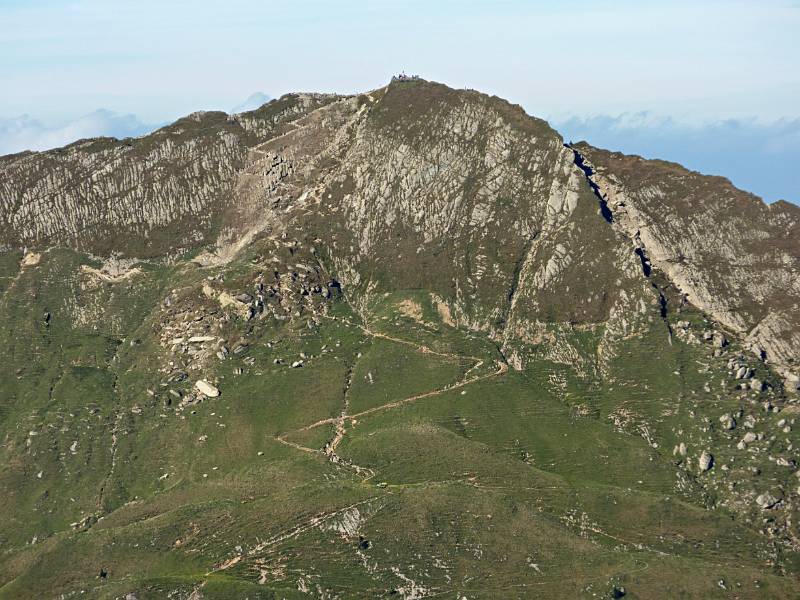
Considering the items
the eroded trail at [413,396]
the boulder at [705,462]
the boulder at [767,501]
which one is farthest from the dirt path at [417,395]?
the boulder at [767,501]

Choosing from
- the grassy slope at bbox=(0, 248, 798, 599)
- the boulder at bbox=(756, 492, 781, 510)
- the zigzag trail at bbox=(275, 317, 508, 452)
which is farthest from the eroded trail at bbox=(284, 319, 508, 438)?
the boulder at bbox=(756, 492, 781, 510)

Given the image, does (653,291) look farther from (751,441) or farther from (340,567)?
(340,567)

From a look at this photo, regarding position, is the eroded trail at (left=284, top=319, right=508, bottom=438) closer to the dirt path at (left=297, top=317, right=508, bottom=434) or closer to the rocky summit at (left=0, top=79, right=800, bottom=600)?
the dirt path at (left=297, top=317, right=508, bottom=434)

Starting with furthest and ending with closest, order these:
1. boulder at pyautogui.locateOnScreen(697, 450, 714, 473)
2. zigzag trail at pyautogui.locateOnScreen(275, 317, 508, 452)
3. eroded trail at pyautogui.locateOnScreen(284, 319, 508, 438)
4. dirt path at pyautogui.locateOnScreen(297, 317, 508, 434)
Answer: dirt path at pyautogui.locateOnScreen(297, 317, 508, 434)
eroded trail at pyautogui.locateOnScreen(284, 319, 508, 438)
zigzag trail at pyautogui.locateOnScreen(275, 317, 508, 452)
boulder at pyautogui.locateOnScreen(697, 450, 714, 473)

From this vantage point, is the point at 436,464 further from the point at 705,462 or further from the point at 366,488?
the point at 705,462

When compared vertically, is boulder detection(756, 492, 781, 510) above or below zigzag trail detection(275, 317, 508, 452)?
below

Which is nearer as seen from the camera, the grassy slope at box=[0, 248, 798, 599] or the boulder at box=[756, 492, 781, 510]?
the grassy slope at box=[0, 248, 798, 599]

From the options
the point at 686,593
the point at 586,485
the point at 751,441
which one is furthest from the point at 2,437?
the point at 751,441

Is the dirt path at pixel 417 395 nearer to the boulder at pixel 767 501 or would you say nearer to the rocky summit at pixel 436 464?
the rocky summit at pixel 436 464

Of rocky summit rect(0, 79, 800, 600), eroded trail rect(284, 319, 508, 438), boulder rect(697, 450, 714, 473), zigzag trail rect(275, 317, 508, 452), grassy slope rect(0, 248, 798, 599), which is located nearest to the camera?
grassy slope rect(0, 248, 798, 599)

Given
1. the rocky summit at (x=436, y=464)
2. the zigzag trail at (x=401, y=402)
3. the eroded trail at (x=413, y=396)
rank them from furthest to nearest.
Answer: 1. the eroded trail at (x=413, y=396)
2. the zigzag trail at (x=401, y=402)
3. the rocky summit at (x=436, y=464)

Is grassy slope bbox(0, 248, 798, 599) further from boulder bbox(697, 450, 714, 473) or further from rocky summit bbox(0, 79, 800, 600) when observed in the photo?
boulder bbox(697, 450, 714, 473)
